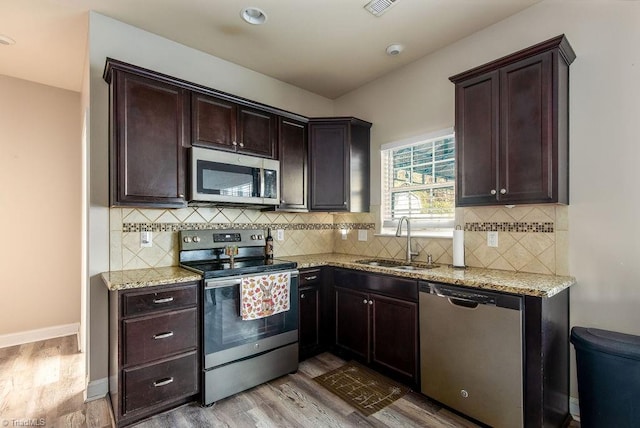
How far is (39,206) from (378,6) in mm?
3929

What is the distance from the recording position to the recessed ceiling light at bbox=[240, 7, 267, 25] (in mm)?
2346

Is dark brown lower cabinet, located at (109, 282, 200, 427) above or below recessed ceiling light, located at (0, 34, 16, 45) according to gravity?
below

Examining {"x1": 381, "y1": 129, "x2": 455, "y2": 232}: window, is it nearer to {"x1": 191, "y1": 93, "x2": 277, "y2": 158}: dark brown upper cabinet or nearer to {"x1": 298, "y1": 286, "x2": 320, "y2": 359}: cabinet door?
{"x1": 298, "y1": 286, "x2": 320, "y2": 359}: cabinet door

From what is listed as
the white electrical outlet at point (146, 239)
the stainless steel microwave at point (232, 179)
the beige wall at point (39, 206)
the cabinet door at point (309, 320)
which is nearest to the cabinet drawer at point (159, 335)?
the white electrical outlet at point (146, 239)

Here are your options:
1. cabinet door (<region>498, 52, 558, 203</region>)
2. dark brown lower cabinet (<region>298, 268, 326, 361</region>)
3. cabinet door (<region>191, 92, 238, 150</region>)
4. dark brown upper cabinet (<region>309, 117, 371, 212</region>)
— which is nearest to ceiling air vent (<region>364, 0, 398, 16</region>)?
cabinet door (<region>498, 52, 558, 203</region>)

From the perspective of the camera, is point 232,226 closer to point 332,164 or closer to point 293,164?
point 293,164

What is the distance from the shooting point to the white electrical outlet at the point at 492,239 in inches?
96.5

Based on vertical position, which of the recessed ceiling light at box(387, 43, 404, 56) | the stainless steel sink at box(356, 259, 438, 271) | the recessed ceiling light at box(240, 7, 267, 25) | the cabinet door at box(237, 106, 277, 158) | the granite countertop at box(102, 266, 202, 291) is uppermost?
the recessed ceiling light at box(240, 7, 267, 25)

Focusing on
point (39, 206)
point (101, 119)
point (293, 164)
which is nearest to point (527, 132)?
point (293, 164)

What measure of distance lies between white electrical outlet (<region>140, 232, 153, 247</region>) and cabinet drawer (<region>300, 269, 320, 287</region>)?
125 cm

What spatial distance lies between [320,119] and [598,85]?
84.8 inches

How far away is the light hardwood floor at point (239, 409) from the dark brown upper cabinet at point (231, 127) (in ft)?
6.26

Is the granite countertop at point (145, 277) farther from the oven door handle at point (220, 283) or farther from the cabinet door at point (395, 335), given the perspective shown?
the cabinet door at point (395, 335)

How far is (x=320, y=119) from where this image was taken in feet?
10.7
